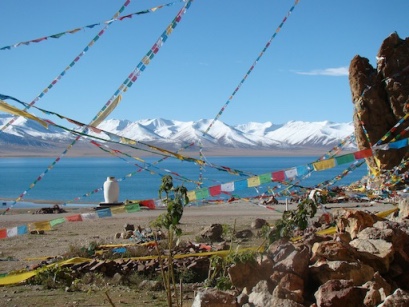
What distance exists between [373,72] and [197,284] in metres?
21.7

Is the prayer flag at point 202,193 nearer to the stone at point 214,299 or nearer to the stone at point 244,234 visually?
the stone at point 214,299

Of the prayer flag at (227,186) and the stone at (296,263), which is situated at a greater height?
the prayer flag at (227,186)

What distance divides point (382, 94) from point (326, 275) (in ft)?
73.6

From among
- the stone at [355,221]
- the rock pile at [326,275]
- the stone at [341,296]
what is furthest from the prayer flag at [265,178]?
the stone at [341,296]

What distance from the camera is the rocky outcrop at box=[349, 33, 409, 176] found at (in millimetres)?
26531

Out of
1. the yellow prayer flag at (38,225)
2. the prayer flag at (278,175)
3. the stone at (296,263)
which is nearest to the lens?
the stone at (296,263)

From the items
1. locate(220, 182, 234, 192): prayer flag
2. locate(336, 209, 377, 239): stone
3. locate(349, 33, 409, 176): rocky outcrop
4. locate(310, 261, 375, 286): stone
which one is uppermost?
locate(349, 33, 409, 176): rocky outcrop

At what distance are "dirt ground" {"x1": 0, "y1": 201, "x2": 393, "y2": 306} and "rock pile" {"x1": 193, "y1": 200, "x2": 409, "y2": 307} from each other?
4.04 ft

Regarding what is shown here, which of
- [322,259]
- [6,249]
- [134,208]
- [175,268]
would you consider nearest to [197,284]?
[175,268]

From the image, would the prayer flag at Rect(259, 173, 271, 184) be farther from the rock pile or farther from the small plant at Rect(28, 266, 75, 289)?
the small plant at Rect(28, 266, 75, 289)

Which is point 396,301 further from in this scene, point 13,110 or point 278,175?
point 13,110

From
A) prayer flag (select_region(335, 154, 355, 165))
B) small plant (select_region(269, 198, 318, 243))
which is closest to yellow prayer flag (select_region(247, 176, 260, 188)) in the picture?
prayer flag (select_region(335, 154, 355, 165))

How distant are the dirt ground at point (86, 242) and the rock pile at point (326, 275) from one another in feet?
4.04

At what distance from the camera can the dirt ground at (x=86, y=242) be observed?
26.3ft
